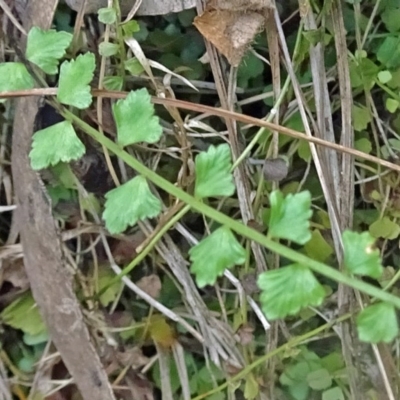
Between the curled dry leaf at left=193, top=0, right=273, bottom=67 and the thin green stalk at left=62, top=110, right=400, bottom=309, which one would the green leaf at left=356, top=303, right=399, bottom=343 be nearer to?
the thin green stalk at left=62, top=110, right=400, bottom=309

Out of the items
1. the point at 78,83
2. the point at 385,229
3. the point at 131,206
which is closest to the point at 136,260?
the point at 131,206

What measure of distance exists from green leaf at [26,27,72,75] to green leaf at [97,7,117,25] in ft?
0.12

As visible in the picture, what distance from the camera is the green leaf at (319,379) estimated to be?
702mm

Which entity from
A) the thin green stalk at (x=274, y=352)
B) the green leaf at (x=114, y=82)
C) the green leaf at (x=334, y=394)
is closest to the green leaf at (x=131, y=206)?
the green leaf at (x=114, y=82)

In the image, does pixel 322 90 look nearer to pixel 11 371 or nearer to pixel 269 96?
pixel 269 96

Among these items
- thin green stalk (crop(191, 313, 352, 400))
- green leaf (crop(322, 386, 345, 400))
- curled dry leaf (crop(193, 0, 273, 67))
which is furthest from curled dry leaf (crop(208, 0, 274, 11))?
green leaf (crop(322, 386, 345, 400))

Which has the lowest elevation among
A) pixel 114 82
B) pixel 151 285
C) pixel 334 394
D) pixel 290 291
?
pixel 334 394

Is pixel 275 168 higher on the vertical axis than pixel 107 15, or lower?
lower

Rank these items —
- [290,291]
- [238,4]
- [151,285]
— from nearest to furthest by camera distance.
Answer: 1. [290,291]
2. [238,4]
3. [151,285]

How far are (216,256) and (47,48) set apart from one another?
248 mm

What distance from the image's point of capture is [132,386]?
700 millimetres

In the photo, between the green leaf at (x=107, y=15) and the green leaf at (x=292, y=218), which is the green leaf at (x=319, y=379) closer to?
the green leaf at (x=292, y=218)

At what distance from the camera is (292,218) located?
1.60ft

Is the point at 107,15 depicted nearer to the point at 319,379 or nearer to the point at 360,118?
the point at 360,118
